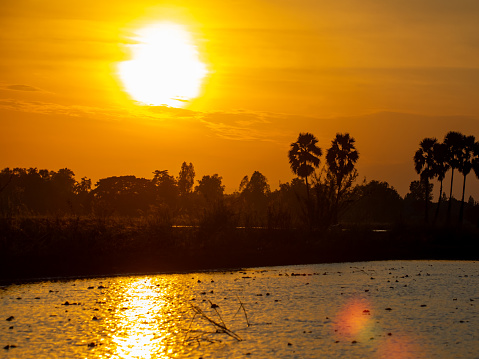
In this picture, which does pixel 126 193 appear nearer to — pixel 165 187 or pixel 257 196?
pixel 165 187

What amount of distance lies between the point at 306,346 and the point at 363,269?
24304 millimetres

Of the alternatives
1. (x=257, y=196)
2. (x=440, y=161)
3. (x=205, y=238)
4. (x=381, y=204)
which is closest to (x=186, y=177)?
(x=257, y=196)

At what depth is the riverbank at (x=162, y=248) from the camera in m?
38.5

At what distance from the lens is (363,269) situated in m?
→ 41.2

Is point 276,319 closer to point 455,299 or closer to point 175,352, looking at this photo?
point 175,352

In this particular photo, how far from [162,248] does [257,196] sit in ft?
448

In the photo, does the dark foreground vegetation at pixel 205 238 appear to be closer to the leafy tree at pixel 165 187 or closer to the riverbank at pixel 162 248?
the riverbank at pixel 162 248

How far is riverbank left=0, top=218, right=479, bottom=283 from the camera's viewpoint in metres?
38.5

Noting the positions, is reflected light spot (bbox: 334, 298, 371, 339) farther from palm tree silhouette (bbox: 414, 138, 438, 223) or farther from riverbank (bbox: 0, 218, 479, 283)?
palm tree silhouette (bbox: 414, 138, 438, 223)

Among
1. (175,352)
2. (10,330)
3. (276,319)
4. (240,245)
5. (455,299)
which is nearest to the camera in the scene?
(175,352)

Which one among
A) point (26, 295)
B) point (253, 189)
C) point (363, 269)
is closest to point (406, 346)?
point (26, 295)

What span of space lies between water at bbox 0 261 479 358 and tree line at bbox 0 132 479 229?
38.9 ft

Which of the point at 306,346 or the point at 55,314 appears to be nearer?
the point at 306,346

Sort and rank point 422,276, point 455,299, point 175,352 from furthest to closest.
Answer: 1. point 422,276
2. point 455,299
3. point 175,352
